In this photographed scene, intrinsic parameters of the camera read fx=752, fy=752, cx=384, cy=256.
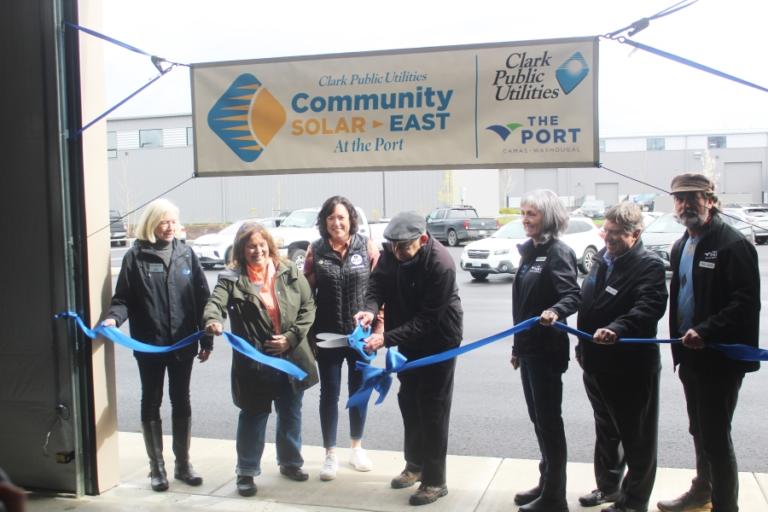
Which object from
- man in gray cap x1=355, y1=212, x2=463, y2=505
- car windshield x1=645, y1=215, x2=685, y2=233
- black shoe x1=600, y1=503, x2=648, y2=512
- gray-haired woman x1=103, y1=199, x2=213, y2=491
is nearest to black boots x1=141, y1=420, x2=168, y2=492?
gray-haired woman x1=103, y1=199, x2=213, y2=491

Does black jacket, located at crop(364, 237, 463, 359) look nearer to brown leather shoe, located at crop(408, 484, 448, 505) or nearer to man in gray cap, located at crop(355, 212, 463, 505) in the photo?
man in gray cap, located at crop(355, 212, 463, 505)

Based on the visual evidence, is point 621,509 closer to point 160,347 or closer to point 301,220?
point 160,347

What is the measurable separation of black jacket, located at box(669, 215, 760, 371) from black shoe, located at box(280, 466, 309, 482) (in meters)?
2.65

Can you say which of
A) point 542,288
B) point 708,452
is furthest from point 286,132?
point 708,452

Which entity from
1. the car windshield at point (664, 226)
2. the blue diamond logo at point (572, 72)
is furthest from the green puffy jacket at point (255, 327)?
the car windshield at point (664, 226)

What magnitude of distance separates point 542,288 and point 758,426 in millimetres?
3268

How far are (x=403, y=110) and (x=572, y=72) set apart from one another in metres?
1.05

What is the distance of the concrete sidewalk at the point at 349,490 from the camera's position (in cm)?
470

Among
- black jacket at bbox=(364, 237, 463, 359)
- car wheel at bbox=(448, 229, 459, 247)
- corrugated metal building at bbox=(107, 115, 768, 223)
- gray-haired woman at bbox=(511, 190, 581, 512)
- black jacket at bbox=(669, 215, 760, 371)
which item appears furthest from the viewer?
corrugated metal building at bbox=(107, 115, 768, 223)

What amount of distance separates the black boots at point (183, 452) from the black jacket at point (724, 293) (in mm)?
3228

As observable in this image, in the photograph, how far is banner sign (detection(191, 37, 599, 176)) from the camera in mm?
4488

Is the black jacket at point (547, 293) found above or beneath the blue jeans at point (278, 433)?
above

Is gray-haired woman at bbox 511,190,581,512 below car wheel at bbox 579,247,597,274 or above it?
above

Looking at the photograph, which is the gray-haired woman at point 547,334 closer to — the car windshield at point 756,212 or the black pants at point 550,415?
the black pants at point 550,415
